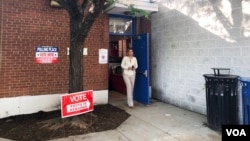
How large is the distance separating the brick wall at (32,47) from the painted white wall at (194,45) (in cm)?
253

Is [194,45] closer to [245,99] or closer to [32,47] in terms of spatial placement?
[245,99]

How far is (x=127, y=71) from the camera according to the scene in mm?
7055

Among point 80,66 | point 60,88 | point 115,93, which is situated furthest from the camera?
point 115,93

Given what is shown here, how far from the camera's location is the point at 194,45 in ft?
21.3

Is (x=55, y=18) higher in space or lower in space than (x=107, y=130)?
higher

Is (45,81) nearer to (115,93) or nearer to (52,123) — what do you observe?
(52,123)

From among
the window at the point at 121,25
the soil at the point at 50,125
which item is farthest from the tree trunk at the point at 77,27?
the window at the point at 121,25

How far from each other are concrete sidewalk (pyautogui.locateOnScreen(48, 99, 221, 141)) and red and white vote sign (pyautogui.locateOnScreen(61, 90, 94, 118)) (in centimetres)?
53

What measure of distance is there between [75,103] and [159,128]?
1.99 m

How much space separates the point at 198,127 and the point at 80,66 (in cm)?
311

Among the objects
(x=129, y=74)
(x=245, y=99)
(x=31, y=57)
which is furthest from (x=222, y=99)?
(x=31, y=57)

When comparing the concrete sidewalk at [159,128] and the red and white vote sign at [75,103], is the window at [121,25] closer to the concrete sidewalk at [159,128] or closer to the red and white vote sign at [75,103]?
the concrete sidewalk at [159,128]

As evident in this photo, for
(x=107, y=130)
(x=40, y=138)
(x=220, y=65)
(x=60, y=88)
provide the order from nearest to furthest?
1. (x=40, y=138)
2. (x=107, y=130)
3. (x=220, y=65)
4. (x=60, y=88)

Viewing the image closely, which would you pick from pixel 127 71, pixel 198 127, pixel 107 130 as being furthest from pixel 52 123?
pixel 198 127
